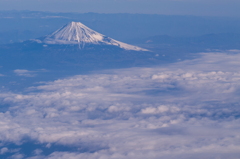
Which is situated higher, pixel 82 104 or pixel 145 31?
pixel 145 31

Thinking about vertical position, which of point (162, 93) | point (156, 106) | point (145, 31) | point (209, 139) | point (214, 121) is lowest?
point (209, 139)

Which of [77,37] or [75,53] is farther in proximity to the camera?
[77,37]

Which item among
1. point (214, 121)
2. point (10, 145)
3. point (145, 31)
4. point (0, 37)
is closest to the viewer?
point (10, 145)

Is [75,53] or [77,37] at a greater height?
[77,37]

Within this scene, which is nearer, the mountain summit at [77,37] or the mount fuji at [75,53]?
the mount fuji at [75,53]

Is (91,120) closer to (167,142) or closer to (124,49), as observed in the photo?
(167,142)

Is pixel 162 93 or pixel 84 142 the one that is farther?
pixel 162 93

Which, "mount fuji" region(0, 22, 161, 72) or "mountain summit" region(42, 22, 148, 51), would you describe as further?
"mountain summit" region(42, 22, 148, 51)

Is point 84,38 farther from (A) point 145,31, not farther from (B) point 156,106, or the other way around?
(A) point 145,31

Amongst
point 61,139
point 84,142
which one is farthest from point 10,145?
point 84,142

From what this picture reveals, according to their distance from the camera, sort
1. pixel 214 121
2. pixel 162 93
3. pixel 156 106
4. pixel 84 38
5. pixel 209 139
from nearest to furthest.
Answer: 1. pixel 209 139
2. pixel 214 121
3. pixel 156 106
4. pixel 162 93
5. pixel 84 38
